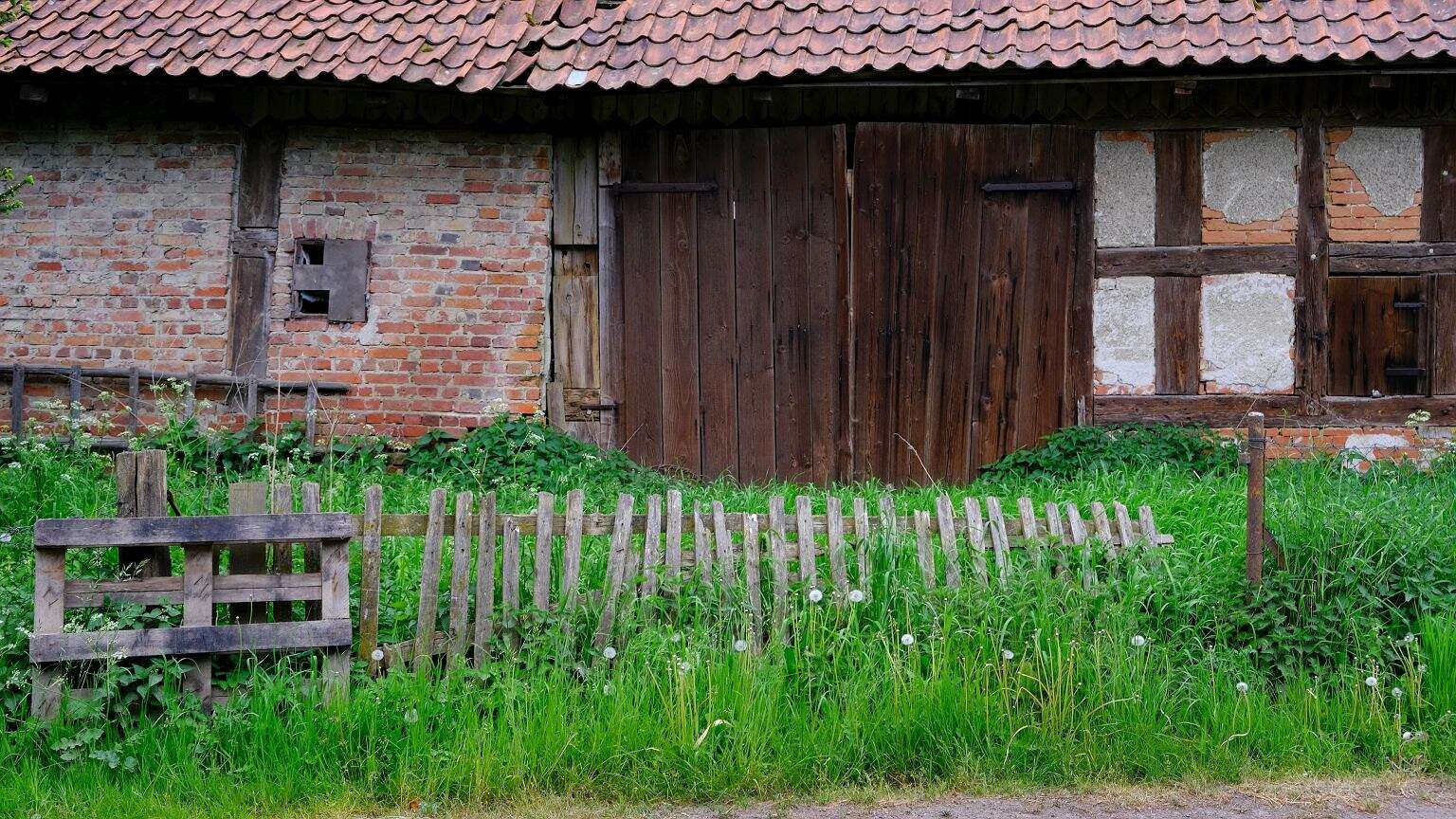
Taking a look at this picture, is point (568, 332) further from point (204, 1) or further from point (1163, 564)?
point (1163, 564)

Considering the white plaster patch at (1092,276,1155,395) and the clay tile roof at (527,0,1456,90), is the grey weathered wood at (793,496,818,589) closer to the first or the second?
the clay tile roof at (527,0,1456,90)

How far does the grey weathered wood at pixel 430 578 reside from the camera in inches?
161

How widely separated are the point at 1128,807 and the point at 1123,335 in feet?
15.6

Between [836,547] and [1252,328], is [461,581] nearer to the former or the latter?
[836,547]

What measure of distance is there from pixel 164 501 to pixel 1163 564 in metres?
3.86

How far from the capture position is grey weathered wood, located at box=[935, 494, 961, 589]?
4.41 m

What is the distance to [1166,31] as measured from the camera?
7281 mm

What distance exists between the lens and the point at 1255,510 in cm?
441

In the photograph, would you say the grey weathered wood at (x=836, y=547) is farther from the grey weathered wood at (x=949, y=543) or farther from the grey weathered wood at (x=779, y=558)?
the grey weathered wood at (x=949, y=543)

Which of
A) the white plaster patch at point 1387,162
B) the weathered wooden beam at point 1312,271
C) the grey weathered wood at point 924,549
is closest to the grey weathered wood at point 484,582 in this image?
the grey weathered wood at point 924,549

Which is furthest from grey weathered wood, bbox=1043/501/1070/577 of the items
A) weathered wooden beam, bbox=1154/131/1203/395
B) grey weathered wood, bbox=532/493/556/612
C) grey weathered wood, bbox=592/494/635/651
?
weathered wooden beam, bbox=1154/131/1203/395

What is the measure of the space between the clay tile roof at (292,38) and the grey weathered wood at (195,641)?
4.30 metres

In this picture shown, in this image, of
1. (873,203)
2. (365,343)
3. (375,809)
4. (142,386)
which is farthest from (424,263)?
(375,809)

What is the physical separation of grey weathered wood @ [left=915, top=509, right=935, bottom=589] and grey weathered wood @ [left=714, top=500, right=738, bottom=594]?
0.72 meters
